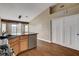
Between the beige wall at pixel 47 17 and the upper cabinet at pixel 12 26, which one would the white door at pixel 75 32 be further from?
the upper cabinet at pixel 12 26

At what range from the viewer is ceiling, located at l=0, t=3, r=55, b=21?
2.77 meters

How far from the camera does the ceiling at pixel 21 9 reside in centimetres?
277

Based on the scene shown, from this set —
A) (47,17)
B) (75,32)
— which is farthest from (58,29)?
(47,17)

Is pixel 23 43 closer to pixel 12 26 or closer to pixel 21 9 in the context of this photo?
pixel 12 26

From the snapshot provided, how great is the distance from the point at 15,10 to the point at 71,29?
1.51 metres

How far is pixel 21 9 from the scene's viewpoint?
9.43 feet

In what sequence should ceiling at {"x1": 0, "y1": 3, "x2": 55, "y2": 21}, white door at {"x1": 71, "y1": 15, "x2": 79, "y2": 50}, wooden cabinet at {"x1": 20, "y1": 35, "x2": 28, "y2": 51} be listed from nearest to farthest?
ceiling at {"x1": 0, "y1": 3, "x2": 55, "y2": 21} → white door at {"x1": 71, "y1": 15, "x2": 79, "y2": 50} → wooden cabinet at {"x1": 20, "y1": 35, "x2": 28, "y2": 51}

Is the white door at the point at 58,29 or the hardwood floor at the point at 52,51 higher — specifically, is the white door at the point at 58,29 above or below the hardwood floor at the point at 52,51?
above

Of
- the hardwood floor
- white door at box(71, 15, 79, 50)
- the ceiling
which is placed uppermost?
the ceiling

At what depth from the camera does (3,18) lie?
279 centimetres

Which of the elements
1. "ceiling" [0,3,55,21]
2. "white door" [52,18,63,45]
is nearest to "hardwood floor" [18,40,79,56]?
"white door" [52,18,63,45]

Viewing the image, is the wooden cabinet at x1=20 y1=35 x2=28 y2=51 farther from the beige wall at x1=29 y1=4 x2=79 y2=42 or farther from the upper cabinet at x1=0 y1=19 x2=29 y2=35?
the upper cabinet at x1=0 y1=19 x2=29 y2=35

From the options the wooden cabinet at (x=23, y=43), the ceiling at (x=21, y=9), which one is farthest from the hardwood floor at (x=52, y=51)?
the wooden cabinet at (x=23, y=43)

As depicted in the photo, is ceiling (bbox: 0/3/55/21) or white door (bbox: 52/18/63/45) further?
white door (bbox: 52/18/63/45)
